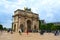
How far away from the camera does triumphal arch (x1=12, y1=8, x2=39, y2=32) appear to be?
63844 mm

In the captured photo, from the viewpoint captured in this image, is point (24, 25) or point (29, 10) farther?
point (29, 10)

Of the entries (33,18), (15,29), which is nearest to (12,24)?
(15,29)

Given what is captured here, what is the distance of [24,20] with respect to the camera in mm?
65312

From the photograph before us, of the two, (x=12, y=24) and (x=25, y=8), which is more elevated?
(x=25, y=8)

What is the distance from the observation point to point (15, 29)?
64.9 metres

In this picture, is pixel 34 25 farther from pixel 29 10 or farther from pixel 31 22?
pixel 29 10

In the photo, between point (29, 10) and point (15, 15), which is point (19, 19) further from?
point (29, 10)

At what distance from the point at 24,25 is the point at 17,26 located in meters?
2.40

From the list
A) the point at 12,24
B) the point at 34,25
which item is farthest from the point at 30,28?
the point at 12,24

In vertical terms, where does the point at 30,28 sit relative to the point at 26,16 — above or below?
below

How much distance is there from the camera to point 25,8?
7075 centimetres

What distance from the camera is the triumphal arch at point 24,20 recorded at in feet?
209

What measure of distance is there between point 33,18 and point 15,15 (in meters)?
6.34

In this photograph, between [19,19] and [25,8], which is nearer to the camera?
[19,19]
